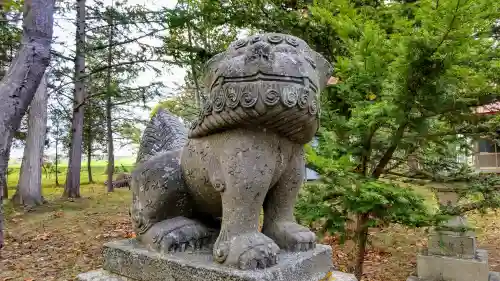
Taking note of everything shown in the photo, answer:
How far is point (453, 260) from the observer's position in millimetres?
4406

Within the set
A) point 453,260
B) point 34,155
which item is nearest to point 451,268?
point 453,260

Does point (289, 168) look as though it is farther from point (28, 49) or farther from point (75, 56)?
point (75, 56)

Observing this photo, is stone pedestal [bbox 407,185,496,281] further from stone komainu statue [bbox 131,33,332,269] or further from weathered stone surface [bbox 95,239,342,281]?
stone komainu statue [bbox 131,33,332,269]

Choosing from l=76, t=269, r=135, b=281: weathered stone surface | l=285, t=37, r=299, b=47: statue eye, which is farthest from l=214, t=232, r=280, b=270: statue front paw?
l=285, t=37, r=299, b=47: statue eye

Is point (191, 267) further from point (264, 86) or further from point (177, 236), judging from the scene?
point (264, 86)

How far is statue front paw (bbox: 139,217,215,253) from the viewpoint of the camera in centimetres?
175

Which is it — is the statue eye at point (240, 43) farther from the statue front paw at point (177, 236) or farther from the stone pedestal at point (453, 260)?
the stone pedestal at point (453, 260)

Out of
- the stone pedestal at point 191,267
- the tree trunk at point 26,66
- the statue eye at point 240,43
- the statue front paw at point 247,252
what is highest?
the tree trunk at point 26,66

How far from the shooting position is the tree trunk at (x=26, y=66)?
3.01 metres

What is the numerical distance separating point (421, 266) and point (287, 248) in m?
3.55

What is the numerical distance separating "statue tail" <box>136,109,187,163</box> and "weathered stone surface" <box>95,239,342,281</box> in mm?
544

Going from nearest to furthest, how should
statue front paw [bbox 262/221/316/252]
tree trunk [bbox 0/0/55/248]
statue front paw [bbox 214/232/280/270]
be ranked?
statue front paw [bbox 214/232/280/270] < statue front paw [bbox 262/221/316/252] < tree trunk [bbox 0/0/55/248]

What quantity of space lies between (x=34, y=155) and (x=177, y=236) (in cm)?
859

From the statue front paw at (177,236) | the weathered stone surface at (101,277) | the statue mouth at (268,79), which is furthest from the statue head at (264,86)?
the weathered stone surface at (101,277)
